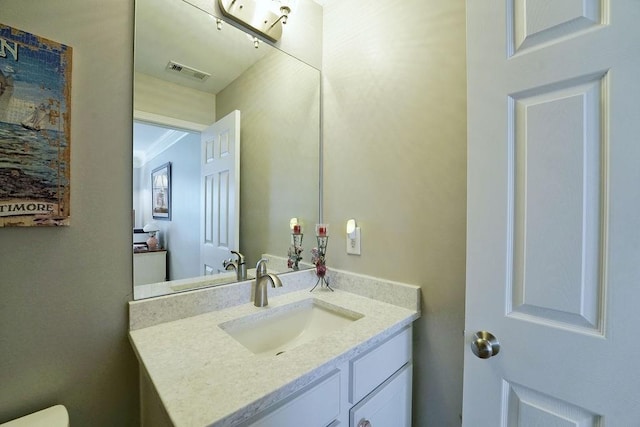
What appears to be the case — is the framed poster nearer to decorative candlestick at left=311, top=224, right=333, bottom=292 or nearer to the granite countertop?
the granite countertop

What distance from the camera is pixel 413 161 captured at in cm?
113

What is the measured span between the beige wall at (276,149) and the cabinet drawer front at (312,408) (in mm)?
694

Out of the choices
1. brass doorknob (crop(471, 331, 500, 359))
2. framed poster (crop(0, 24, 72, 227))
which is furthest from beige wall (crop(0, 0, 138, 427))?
brass doorknob (crop(471, 331, 500, 359))

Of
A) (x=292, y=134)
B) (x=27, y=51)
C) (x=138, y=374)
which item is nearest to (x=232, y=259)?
(x=138, y=374)

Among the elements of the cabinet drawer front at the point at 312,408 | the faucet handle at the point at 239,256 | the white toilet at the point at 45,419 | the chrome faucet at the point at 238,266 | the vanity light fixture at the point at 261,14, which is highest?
the vanity light fixture at the point at 261,14

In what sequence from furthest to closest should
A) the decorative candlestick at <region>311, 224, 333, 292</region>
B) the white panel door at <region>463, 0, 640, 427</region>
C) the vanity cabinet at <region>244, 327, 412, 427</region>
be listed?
1. the decorative candlestick at <region>311, 224, 333, 292</region>
2. the vanity cabinet at <region>244, 327, 412, 427</region>
3. the white panel door at <region>463, 0, 640, 427</region>

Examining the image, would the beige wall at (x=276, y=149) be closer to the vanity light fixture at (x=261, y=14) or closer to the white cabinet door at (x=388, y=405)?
the vanity light fixture at (x=261, y=14)

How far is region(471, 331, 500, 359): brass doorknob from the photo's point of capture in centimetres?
71

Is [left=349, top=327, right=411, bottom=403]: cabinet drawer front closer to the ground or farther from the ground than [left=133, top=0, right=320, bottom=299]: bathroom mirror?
closer to the ground

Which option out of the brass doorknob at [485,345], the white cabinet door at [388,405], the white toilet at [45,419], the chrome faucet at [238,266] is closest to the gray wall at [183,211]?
the chrome faucet at [238,266]

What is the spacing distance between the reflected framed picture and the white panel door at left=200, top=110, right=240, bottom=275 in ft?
0.47

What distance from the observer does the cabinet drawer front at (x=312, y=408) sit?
0.63m

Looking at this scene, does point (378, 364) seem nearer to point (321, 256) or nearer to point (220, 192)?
point (321, 256)

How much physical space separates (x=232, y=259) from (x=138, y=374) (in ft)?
1.71
